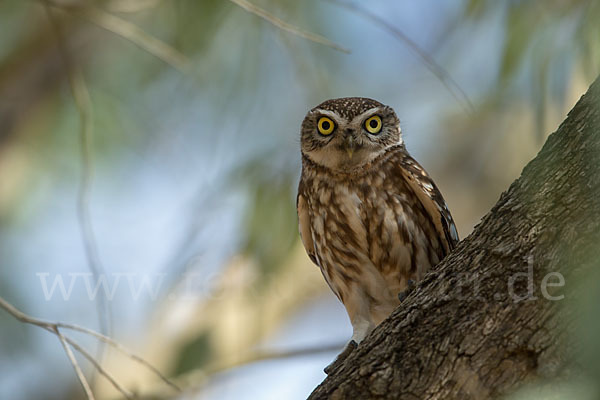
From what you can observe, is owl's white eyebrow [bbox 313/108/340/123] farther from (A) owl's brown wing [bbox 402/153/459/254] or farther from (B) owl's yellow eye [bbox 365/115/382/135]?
(A) owl's brown wing [bbox 402/153/459/254]

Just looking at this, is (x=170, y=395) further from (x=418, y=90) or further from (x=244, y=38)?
(x=418, y=90)

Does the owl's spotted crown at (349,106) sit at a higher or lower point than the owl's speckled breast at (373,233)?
higher

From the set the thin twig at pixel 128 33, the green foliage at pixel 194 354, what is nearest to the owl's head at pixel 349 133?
the thin twig at pixel 128 33

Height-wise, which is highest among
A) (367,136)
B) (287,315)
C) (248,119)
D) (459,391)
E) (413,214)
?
(248,119)

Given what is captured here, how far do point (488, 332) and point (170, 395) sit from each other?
316 cm

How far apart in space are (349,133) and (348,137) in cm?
3

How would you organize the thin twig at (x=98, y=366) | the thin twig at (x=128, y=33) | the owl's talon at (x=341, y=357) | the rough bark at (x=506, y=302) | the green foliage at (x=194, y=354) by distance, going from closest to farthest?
1. the rough bark at (x=506, y=302)
2. the thin twig at (x=98, y=366)
3. the owl's talon at (x=341, y=357)
4. the thin twig at (x=128, y=33)
5. the green foliage at (x=194, y=354)

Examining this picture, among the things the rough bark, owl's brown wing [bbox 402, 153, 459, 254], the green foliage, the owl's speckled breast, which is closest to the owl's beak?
the owl's speckled breast

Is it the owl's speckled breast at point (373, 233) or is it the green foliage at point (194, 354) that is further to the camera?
the green foliage at point (194, 354)

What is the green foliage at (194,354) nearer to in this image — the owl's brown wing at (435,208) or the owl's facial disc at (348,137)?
the owl's facial disc at (348,137)

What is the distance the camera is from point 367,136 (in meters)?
3.61

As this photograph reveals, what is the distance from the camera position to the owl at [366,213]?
131 inches

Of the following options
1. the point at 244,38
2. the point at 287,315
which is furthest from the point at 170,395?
the point at 244,38

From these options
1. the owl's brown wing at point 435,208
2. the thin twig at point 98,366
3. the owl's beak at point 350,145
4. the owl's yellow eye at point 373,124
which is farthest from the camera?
the owl's yellow eye at point 373,124
